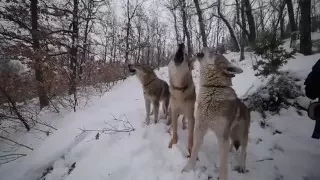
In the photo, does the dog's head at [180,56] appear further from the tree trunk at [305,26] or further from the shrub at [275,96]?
the tree trunk at [305,26]

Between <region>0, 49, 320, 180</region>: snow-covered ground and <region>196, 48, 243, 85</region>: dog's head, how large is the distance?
144cm

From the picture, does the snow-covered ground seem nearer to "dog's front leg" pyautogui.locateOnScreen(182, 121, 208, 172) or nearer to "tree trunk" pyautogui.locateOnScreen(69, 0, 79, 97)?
"dog's front leg" pyautogui.locateOnScreen(182, 121, 208, 172)

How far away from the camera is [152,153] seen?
15.0 ft

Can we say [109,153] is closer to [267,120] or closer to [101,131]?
[101,131]

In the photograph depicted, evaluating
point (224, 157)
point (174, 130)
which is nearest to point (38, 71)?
point (174, 130)

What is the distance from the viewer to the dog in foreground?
3707mm

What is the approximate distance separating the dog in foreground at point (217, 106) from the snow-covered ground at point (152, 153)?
1.68 ft

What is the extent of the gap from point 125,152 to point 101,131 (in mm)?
1291

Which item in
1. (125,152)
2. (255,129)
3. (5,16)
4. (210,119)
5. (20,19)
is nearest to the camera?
(210,119)

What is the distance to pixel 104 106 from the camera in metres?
8.20

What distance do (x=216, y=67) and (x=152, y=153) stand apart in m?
1.89

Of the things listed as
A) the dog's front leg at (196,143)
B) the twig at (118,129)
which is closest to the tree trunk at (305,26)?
the twig at (118,129)

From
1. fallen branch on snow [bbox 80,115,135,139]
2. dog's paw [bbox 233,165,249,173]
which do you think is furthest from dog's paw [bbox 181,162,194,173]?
fallen branch on snow [bbox 80,115,135,139]

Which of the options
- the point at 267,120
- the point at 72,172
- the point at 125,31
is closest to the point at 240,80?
the point at 267,120
